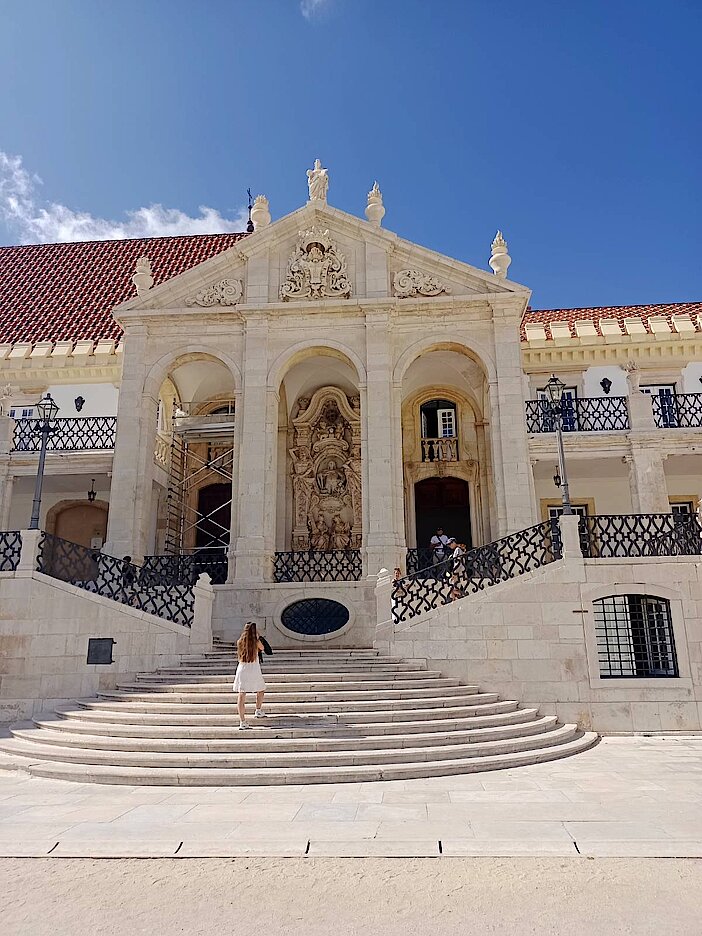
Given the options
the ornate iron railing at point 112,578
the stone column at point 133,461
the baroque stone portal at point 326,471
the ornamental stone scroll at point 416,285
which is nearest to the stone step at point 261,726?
the ornate iron railing at point 112,578

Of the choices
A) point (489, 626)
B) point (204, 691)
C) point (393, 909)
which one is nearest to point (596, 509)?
point (489, 626)

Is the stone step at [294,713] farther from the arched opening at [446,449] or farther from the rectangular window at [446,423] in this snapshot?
the rectangular window at [446,423]

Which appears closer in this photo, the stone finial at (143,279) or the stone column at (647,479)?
the stone column at (647,479)

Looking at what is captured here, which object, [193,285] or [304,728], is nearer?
[304,728]

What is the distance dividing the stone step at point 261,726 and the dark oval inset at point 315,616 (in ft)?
18.0

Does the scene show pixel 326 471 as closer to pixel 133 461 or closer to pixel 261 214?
pixel 133 461

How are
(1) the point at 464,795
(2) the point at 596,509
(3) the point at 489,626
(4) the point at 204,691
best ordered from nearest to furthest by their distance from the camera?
(1) the point at 464,795
(4) the point at 204,691
(3) the point at 489,626
(2) the point at 596,509

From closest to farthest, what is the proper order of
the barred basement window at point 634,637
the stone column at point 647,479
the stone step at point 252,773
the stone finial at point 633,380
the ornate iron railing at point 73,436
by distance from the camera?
the stone step at point 252,773
the barred basement window at point 634,637
the stone column at point 647,479
the stone finial at point 633,380
the ornate iron railing at point 73,436

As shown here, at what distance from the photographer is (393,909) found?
410cm

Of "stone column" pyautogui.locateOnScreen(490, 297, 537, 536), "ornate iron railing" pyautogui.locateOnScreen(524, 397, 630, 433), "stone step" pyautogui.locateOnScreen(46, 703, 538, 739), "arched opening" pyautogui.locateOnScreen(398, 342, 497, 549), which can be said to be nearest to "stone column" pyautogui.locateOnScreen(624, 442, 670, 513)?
"ornate iron railing" pyautogui.locateOnScreen(524, 397, 630, 433)

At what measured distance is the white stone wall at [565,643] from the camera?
38.3 ft

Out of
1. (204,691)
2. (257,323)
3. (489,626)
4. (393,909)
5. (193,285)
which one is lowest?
(393,909)

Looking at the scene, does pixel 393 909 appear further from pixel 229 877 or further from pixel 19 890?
pixel 19 890

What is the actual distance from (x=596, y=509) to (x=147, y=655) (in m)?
13.9
